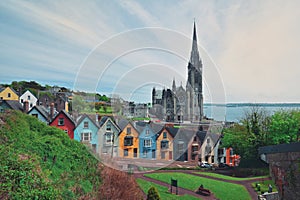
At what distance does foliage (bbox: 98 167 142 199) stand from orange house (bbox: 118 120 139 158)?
1206mm

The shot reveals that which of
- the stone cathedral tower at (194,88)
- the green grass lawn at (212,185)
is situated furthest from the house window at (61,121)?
the stone cathedral tower at (194,88)

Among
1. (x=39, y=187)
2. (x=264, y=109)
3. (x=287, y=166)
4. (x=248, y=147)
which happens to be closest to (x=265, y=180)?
(x=248, y=147)

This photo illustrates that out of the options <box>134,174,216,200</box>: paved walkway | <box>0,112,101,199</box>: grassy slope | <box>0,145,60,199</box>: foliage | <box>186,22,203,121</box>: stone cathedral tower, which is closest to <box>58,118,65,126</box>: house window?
<box>0,112,101,199</box>: grassy slope

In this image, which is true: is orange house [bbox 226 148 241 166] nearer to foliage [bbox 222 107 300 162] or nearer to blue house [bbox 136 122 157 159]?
foliage [bbox 222 107 300 162]

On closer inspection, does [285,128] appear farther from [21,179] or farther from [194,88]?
[21,179]

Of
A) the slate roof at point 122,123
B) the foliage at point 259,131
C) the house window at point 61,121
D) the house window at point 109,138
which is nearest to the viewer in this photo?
the slate roof at point 122,123

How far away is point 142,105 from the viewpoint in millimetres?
3654

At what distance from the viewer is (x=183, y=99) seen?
11.2 ft

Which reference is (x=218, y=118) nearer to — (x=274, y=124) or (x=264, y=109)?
(x=274, y=124)

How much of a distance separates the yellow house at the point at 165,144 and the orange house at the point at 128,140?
41 cm

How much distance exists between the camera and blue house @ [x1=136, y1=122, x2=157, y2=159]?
144 inches

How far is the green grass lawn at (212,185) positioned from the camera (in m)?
8.79

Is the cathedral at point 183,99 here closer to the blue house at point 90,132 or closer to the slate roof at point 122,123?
the slate roof at point 122,123

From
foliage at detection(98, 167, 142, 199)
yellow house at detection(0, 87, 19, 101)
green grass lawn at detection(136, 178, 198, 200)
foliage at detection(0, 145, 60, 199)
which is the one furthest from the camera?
yellow house at detection(0, 87, 19, 101)
